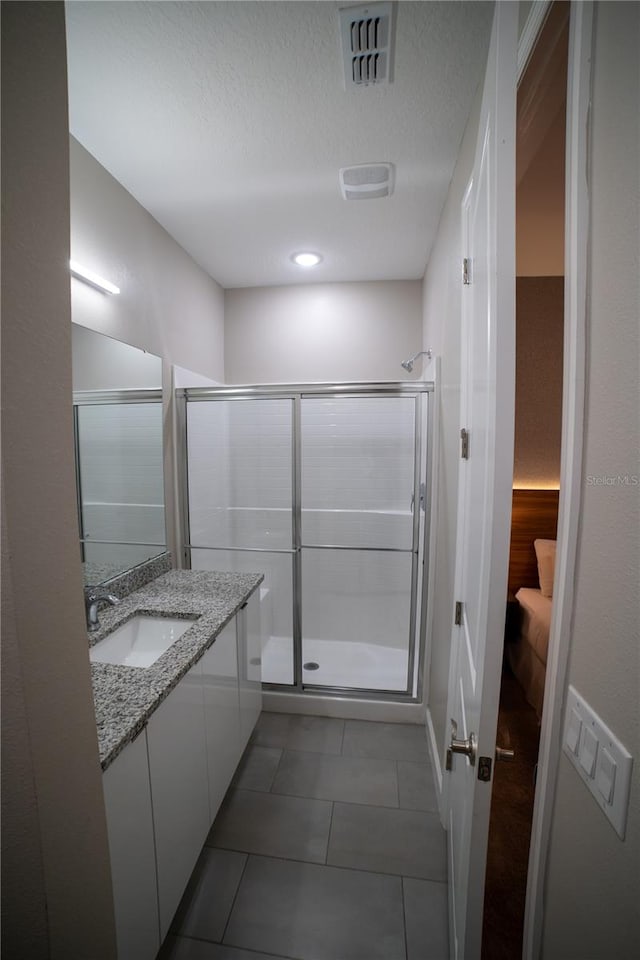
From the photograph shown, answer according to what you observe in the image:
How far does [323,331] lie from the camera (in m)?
2.89

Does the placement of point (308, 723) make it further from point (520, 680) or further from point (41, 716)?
point (41, 716)

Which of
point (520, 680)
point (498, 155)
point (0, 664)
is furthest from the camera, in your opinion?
point (520, 680)

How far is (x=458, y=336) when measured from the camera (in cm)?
151

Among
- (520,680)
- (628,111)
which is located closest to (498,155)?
(628,111)

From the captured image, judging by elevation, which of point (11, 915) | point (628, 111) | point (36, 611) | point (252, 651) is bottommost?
point (252, 651)

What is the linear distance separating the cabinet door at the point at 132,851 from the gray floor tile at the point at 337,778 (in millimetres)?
825

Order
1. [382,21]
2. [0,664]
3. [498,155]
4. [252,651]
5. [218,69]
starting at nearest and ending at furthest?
1. [0,664]
2. [498,155]
3. [382,21]
4. [218,69]
5. [252,651]

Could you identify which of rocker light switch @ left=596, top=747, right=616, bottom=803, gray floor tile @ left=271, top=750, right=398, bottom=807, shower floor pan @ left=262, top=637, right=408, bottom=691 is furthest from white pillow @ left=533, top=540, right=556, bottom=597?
rocker light switch @ left=596, top=747, right=616, bottom=803

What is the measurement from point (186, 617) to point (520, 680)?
2266 millimetres

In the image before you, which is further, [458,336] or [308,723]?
[308,723]

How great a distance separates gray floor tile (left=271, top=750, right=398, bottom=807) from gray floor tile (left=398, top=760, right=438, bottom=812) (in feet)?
0.12

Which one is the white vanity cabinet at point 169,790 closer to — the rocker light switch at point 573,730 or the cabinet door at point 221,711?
the cabinet door at point 221,711

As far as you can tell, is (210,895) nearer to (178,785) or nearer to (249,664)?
(178,785)

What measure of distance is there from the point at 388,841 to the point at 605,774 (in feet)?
4.86
